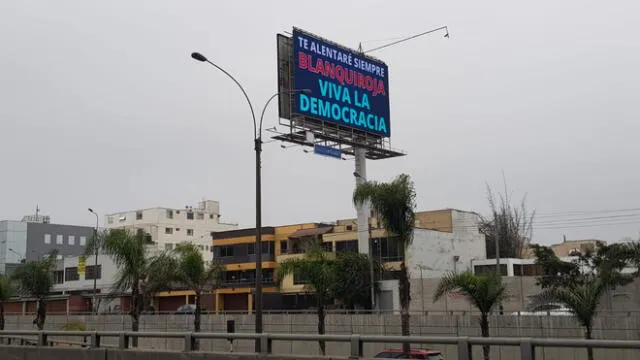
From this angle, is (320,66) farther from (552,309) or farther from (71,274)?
(71,274)

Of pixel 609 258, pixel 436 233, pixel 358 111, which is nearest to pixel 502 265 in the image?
pixel 436 233

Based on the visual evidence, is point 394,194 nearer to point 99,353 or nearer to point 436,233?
point 99,353

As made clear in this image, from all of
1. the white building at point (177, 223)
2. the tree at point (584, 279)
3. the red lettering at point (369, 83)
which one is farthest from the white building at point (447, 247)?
the white building at point (177, 223)

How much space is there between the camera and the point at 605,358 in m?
25.2

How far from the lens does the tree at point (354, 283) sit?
53.4 metres

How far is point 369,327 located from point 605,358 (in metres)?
12.7

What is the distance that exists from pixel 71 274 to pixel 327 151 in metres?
50.1

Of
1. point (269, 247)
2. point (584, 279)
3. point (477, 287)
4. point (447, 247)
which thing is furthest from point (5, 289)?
point (584, 279)

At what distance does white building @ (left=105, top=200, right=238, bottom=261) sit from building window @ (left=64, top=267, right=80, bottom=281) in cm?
1728

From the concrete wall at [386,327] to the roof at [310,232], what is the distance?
2364 cm

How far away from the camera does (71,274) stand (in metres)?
87.4

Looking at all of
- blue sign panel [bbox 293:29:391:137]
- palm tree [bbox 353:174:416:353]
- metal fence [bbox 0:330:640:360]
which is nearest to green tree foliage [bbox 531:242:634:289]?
palm tree [bbox 353:174:416:353]

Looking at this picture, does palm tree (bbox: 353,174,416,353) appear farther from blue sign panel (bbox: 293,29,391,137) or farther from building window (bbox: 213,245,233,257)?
building window (bbox: 213,245,233,257)

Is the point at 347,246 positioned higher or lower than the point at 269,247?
lower
